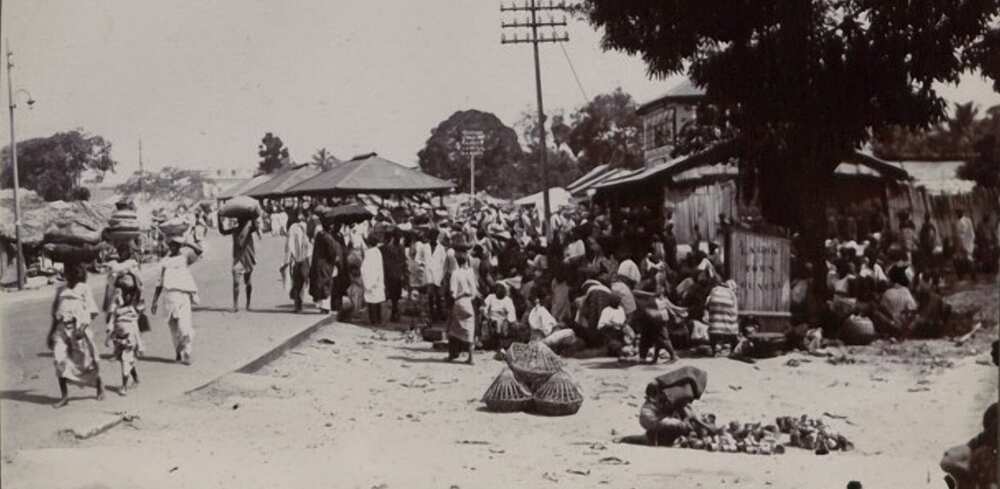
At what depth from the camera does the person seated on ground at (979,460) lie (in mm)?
5391

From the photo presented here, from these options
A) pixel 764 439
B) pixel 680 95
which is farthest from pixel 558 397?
pixel 680 95

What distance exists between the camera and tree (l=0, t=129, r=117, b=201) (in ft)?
19.8

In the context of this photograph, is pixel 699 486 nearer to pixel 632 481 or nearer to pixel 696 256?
pixel 632 481

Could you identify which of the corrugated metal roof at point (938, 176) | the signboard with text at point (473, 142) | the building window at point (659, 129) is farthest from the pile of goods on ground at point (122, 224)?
the corrugated metal roof at point (938, 176)

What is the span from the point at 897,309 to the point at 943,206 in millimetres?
1563

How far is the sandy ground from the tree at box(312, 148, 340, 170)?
1.42 m

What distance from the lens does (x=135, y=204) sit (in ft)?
20.8

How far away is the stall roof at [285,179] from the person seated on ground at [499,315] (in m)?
2.26

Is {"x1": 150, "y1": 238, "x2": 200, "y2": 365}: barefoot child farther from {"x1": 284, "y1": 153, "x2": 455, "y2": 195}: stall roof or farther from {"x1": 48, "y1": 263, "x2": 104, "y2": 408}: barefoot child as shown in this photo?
{"x1": 284, "y1": 153, "x2": 455, "y2": 195}: stall roof

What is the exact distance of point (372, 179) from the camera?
7.15 m

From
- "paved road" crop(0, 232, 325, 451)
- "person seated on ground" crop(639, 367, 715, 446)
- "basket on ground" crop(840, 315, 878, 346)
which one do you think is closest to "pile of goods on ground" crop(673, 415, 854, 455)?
"person seated on ground" crop(639, 367, 715, 446)

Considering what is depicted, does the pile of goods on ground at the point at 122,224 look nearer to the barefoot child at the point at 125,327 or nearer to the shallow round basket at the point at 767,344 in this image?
the barefoot child at the point at 125,327

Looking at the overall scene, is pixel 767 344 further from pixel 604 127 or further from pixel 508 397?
pixel 508 397

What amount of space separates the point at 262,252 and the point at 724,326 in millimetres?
3898
